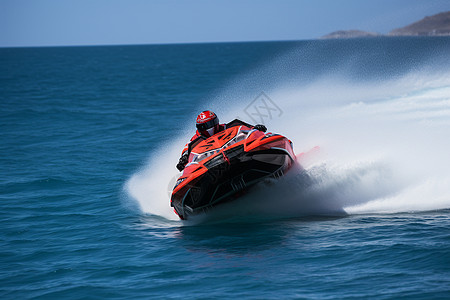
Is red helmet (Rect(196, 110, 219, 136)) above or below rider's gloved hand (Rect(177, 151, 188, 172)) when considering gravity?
above

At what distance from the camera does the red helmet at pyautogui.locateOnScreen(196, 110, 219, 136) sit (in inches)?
429

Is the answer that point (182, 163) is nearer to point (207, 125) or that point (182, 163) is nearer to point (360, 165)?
point (207, 125)

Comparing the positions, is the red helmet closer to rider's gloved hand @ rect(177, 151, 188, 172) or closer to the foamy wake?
rider's gloved hand @ rect(177, 151, 188, 172)

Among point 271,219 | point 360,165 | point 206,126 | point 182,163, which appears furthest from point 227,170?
point 360,165

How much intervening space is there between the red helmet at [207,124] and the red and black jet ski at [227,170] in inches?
26.8

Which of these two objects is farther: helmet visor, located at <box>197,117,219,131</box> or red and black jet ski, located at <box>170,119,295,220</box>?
helmet visor, located at <box>197,117,219,131</box>

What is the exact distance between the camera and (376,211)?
9820 millimetres

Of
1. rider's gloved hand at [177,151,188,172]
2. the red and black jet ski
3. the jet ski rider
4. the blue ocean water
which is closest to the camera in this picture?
the blue ocean water

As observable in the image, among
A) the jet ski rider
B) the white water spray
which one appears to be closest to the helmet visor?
the jet ski rider

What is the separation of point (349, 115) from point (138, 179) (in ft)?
21.3

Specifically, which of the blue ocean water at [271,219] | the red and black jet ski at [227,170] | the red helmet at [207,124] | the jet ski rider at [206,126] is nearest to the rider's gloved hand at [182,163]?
the jet ski rider at [206,126]

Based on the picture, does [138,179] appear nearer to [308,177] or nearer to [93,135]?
[308,177]

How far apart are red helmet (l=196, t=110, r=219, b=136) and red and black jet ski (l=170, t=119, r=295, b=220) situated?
2.24 feet

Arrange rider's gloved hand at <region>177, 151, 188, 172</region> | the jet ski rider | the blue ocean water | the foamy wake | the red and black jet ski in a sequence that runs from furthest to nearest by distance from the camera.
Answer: the jet ski rider → rider's gloved hand at <region>177, 151, 188, 172</region> → the foamy wake → the red and black jet ski → the blue ocean water
